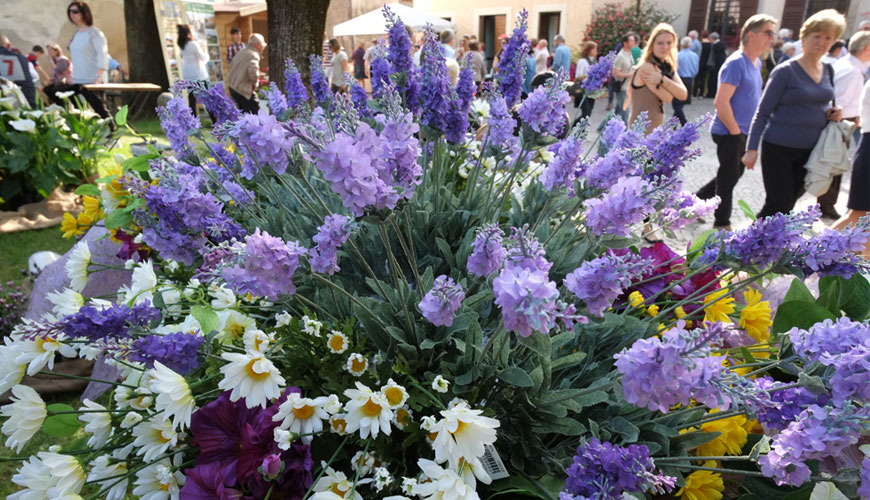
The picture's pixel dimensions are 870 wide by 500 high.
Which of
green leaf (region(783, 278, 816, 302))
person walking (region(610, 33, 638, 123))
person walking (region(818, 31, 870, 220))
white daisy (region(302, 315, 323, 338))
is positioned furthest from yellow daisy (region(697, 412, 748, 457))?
person walking (region(610, 33, 638, 123))

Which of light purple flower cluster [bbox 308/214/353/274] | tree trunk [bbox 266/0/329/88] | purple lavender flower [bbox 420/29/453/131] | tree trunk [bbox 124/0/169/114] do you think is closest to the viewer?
light purple flower cluster [bbox 308/214/353/274]

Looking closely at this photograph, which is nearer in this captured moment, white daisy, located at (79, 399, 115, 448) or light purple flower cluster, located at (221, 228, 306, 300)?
light purple flower cluster, located at (221, 228, 306, 300)


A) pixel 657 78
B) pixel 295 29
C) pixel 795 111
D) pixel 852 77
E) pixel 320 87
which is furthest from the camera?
pixel 295 29

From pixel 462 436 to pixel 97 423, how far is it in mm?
604

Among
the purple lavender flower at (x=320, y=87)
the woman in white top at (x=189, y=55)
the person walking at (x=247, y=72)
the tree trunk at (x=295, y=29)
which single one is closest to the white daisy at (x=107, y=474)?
the purple lavender flower at (x=320, y=87)

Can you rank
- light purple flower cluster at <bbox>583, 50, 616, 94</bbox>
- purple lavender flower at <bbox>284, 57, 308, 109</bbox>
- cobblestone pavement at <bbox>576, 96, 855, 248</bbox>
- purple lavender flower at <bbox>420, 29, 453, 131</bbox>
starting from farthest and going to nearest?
cobblestone pavement at <bbox>576, 96, 855, 248</bbox>
purple lavender flower at <bbox>284, 57, 308, 109</bbox>
light purple flower cluster at <bbox>583, 50, 616, 94</bbox>
purple lavender flower at <bbox>420, 29, 453, 131</bbox>

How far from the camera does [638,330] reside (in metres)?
0.98

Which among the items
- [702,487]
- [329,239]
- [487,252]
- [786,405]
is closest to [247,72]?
[329,239]

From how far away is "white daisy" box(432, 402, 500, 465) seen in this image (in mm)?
687

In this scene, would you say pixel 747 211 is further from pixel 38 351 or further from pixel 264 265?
pixel 38 351

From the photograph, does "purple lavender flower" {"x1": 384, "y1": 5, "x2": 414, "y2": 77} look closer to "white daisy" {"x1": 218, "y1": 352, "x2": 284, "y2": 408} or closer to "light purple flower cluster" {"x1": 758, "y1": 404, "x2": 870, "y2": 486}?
"white daisy" {"x1": 218, "y1": 352, "x2": 284, "y2": 408}

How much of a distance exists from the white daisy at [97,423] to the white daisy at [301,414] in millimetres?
318

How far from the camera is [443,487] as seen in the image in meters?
0.68

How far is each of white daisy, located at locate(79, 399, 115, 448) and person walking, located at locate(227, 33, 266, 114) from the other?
6.39 meters
